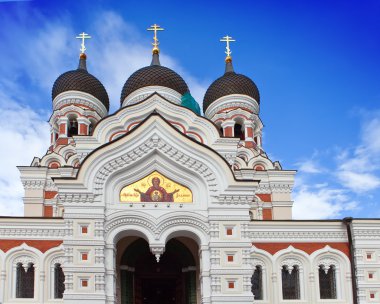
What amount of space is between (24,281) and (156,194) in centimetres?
421

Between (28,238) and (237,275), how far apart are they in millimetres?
5465

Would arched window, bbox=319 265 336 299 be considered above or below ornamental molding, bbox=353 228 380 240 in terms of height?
below

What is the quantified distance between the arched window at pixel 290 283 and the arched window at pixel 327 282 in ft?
2.03

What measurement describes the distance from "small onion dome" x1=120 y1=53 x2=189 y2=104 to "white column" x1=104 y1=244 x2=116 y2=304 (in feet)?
30.7

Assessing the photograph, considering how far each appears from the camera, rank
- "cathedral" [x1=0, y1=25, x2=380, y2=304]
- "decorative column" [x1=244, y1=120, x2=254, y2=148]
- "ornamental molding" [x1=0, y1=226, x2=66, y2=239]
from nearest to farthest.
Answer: "cathedral" [x1=0, y1=25, x2=380, y2=304]
"ornamental molding" [x1=0, y1=226, x2=66, y2=239]
"decorative column" [x1=244, y1=120, x2=254, y2=148]

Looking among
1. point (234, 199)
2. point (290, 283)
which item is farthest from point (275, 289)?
point (234, 199)

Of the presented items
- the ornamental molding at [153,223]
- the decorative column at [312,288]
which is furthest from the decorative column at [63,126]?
the decorative column at [312,288]

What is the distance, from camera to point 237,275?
13477 mm

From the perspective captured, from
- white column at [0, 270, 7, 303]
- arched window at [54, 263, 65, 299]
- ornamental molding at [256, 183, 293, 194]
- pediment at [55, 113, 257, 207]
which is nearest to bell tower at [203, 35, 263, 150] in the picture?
ornamental molding at [256, 183, 293, 194]

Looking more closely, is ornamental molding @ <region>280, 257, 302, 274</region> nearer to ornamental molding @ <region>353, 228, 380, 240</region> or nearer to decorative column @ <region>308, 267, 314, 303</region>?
decorative column @ <region>308, 267, 314, 303</region>

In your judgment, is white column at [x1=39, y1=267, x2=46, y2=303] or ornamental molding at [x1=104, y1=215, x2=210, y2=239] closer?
ornamental molding at [x1=104, y1=215, x2=210, y2=239]

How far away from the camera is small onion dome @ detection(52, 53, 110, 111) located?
23.2 metres

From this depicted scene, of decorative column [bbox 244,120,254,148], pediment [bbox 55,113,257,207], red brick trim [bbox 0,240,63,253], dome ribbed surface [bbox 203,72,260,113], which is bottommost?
red brick trim [bbox 0,240,63,253]

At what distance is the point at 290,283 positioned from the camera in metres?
15.5
